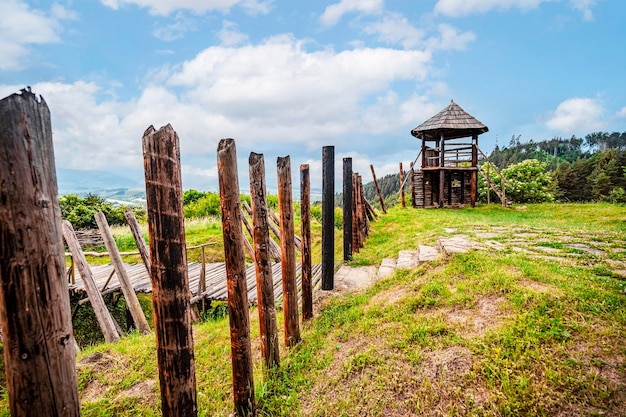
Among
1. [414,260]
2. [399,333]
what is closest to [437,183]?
[414,260]

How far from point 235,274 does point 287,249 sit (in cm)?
114

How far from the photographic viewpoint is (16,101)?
1.29 meters

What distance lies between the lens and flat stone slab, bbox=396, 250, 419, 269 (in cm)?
561

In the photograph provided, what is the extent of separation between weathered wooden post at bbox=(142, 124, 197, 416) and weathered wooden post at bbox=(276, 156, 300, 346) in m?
1.64

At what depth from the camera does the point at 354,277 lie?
5.91m

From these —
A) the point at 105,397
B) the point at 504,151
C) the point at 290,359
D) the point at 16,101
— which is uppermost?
the point at 504,151

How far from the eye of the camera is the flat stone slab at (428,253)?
5457mm

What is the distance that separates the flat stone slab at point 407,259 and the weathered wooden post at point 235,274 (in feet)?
11.9

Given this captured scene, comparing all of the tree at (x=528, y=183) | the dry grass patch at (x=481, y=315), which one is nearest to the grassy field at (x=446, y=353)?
the dry grass patch at (x=481, y=315)

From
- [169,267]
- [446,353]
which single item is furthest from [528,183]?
[169,267]

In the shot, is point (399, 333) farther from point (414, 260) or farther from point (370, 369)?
point (414, 260)

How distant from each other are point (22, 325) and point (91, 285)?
547cm

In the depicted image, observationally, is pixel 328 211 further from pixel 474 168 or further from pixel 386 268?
pixel 474 168

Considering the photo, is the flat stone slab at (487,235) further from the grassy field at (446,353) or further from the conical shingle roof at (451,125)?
the conical shingle roof at (451,125)
